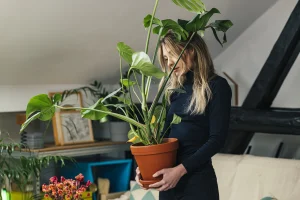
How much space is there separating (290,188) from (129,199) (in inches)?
43.6

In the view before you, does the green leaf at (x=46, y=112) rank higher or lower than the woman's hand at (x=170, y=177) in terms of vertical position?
higher

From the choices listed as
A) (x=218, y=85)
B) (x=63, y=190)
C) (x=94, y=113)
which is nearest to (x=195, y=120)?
(x=218, y=85)

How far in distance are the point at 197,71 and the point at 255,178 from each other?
1479 mm

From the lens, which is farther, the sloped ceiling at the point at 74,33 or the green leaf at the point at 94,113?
the sloped ceiling at the point at 74,33

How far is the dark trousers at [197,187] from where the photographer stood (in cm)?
173

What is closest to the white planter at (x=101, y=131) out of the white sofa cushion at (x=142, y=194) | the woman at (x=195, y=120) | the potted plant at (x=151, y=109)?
the white sofa cushion at (x=142, y=194)

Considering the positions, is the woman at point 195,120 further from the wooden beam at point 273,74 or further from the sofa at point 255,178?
the wooden beam at point 273,74

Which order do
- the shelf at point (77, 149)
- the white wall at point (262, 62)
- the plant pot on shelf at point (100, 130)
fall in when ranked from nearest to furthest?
1. the shelf at point (77, 149)
2. the white wall at point (262, 62)
3. the plant pot on shelf at point (100, 130)

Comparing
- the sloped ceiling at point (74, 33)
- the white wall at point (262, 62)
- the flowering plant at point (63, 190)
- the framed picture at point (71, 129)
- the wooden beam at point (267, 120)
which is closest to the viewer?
the flowering plant at point (63, 190)

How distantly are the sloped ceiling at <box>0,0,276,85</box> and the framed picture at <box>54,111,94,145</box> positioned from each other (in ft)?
0.91

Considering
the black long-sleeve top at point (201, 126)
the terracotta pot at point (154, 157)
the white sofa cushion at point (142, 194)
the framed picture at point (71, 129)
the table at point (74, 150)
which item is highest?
the black long-sleeve top at point (201, 126)

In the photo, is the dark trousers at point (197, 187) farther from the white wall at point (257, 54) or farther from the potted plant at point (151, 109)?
the white wall at point (257, 54)

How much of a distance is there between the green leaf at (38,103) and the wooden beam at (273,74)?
2.04m

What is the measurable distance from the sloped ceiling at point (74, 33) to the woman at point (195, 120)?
47.4 inches
